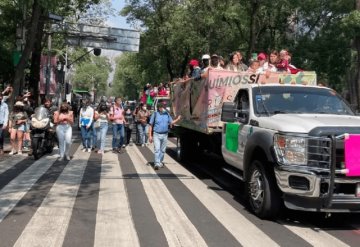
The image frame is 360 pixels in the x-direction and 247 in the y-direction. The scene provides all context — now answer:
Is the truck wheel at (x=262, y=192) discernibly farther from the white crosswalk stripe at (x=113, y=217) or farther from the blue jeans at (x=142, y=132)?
the blue jeans at (x=142, y=132)

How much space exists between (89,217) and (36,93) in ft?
66.6

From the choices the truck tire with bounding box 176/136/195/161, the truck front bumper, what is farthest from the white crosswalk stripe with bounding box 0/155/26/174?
the truck front bumper

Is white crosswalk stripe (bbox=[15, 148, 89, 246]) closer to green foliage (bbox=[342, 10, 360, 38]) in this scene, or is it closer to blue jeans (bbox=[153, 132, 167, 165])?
blue jeans (bbox=[153, 132, 167, 165])

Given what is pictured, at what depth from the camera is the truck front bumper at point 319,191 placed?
6.53 metres

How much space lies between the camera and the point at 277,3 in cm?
2972

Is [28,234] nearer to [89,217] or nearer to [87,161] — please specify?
[89,217]

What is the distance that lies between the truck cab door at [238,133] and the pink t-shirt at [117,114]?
818 centimetres

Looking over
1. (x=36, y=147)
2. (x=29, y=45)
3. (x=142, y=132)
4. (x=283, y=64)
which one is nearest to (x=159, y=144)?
(x=283, y=64)

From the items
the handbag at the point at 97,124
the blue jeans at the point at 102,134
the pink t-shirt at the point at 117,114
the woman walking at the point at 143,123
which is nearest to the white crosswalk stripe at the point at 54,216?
the blue jeans at the point at 102,134

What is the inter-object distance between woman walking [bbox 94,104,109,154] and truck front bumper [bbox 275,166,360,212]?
1065 centimetres

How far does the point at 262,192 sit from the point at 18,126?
9.42 m

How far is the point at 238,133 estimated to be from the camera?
8742 millimetres

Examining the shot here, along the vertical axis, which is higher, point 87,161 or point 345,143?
point 345,143

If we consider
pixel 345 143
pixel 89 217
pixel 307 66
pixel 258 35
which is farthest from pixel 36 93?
pixel 345 143
